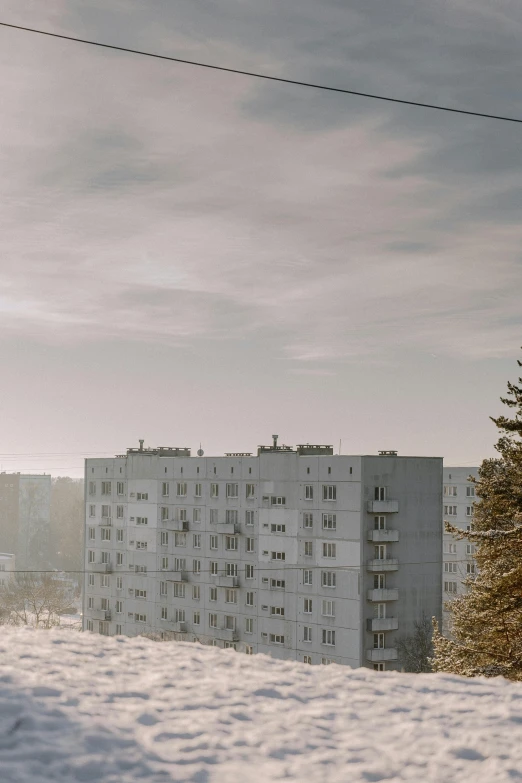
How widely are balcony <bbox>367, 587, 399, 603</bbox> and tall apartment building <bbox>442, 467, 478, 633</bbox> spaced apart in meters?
30.7

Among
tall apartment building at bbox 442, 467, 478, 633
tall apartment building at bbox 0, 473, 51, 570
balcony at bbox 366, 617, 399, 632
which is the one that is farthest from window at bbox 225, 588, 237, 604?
tall apartment building at bbox 0, 473, 51, 570

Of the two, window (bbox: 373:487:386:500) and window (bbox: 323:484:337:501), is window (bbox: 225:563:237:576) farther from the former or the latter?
window (bbox: 373:487:386:500)

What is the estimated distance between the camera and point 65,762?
5051 millimetres

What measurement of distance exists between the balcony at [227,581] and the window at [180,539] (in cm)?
637

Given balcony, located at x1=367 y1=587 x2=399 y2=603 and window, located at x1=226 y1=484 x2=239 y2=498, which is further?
window, located at x1=226 y1=484 x2=239 y2=498

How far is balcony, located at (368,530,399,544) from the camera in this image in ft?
230

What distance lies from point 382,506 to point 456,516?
39802 mm

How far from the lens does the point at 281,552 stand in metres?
75.3

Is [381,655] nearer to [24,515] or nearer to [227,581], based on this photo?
[227,581]

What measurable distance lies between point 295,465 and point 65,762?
7012cm

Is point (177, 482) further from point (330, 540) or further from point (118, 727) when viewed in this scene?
point (118, 727)

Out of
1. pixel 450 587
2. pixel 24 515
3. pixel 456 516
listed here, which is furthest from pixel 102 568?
pixel 24 515

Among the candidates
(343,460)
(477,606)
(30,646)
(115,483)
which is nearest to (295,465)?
(343,460)

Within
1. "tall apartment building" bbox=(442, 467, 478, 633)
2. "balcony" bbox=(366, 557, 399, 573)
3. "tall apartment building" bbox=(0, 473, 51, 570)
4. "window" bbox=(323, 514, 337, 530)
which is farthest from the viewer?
"tall apartment building" bbox=(0, 473, 51, 570)
